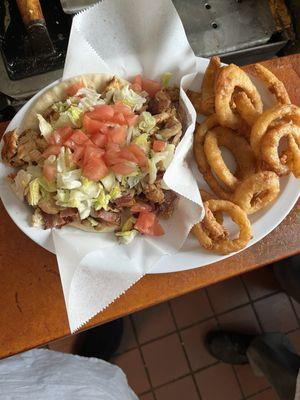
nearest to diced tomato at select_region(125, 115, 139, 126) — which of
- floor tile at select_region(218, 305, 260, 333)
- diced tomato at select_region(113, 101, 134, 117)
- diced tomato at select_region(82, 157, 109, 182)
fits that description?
diced tomato at select_region(113, 101, 134, 117)

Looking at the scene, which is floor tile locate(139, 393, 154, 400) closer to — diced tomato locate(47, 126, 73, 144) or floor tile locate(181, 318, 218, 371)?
floor tile locate(181, 318, 218, 371)

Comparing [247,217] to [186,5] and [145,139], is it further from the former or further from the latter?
[186,5]

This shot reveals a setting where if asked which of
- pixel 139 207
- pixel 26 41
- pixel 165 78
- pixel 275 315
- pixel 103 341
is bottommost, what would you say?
pixel 275 315

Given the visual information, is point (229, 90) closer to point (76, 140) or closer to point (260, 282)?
point (76, 140)

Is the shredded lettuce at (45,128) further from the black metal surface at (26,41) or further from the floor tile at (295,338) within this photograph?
the floor tile at (295,338)

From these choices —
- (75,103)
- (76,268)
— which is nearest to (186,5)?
(75,103)

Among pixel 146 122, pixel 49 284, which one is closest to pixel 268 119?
pixel 146 122
